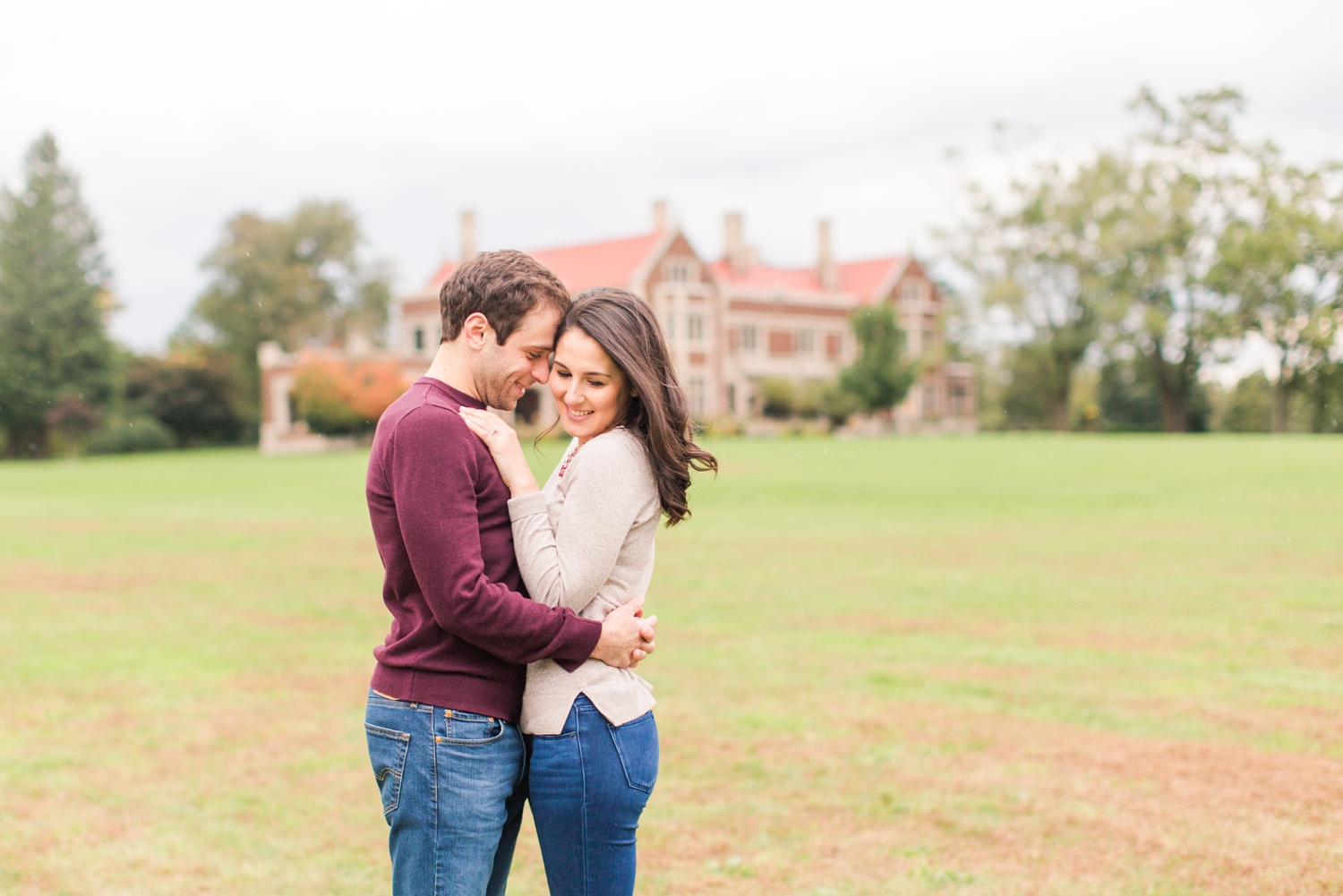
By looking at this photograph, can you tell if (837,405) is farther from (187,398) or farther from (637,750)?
(637,750)

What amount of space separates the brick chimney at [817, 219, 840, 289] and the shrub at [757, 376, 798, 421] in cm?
856

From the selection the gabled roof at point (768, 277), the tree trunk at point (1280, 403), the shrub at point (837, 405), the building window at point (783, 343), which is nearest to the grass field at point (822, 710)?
the tree trunk at point (1280, 403)

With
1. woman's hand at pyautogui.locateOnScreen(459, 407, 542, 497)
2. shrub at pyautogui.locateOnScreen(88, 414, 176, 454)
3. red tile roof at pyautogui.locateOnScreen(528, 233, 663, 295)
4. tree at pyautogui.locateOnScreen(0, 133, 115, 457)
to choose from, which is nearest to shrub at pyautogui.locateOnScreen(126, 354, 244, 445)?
shrub at pyautogui.locateOnScreen(88, 414, 176, 454)

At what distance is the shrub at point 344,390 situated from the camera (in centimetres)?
4619

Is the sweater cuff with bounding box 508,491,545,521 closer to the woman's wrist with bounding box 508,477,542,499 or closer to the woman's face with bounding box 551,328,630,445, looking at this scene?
the woman's wrist with bounding box 508,477,542,499

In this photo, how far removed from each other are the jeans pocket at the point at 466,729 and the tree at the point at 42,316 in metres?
56.0

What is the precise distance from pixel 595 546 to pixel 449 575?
31cm

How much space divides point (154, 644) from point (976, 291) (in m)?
45.9

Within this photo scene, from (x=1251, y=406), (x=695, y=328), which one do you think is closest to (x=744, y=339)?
(x=695, y=328)

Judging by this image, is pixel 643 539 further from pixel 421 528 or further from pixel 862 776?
pixel 862 776

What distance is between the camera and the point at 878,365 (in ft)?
161

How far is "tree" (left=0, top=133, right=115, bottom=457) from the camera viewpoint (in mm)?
52250

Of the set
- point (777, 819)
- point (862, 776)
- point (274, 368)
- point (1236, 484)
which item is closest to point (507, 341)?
point (777, 819)

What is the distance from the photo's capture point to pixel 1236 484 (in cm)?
2006
